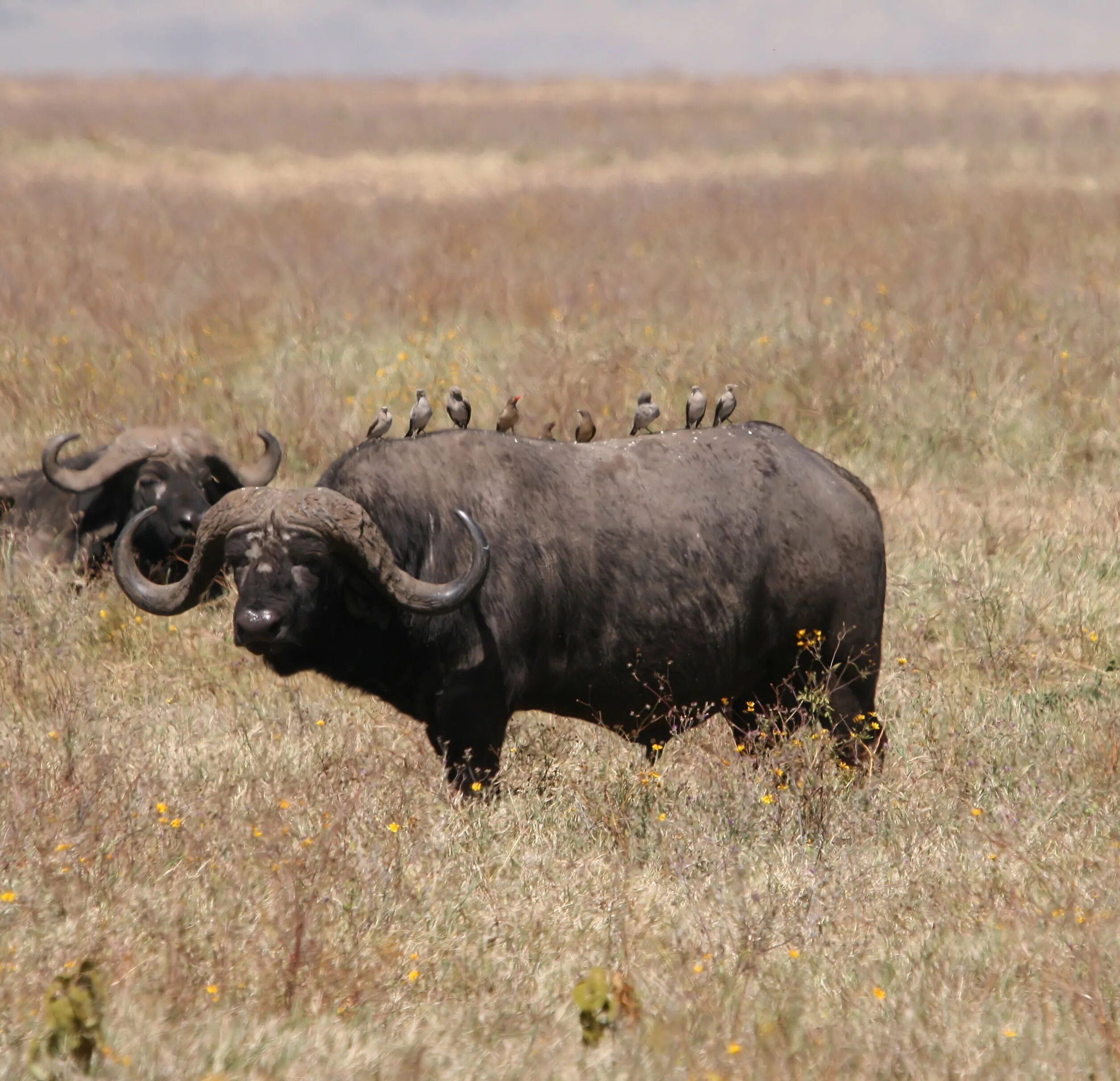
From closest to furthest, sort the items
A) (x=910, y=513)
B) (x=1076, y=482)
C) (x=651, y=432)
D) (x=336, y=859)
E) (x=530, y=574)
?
(x=336, y=859) → (x=530, y=574) → (x=651, y=432) → (x=910, y=513) → (x=1076, y=482)

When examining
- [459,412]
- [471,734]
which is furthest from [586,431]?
[471,734]

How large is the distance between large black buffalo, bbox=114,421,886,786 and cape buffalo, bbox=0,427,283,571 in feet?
9.87

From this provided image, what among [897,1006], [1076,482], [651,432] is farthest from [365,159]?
[897,1006]

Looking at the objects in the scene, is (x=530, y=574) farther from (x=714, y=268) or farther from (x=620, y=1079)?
(x=714, y=268)

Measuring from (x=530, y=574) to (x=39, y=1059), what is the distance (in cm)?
276

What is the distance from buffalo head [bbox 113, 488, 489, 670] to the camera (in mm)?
5391

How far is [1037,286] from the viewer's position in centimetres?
1409

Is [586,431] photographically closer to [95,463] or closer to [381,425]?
[381,425]

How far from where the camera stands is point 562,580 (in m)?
6.04

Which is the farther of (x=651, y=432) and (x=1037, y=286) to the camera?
(x=1037, y=286)

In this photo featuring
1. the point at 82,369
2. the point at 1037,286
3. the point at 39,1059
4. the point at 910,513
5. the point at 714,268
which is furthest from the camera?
the point at 714,268

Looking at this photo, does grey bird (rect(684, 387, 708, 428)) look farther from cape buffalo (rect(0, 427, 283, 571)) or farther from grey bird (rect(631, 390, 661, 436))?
cape buffalo (rect(0, 427, 283, 571))

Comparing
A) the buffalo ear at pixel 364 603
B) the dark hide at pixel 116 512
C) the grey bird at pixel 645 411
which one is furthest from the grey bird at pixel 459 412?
the buffalo ear at pixel 364 603

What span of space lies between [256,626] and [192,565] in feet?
2.04
